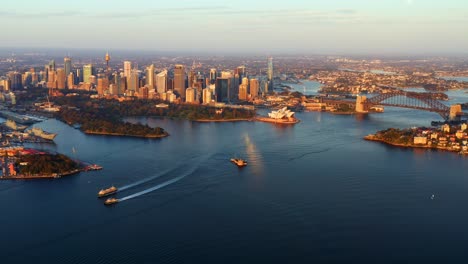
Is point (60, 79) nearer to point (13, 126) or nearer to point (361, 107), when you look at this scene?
point (13, 126)

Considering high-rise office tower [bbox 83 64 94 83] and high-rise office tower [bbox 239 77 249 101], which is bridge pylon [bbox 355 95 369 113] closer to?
high-rise office tower [bbox 239 77 249 101]

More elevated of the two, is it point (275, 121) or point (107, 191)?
point (275, 121)

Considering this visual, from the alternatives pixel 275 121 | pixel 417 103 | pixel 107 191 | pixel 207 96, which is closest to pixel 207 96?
pixel 207 96

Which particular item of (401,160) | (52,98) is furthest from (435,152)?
(52,98)

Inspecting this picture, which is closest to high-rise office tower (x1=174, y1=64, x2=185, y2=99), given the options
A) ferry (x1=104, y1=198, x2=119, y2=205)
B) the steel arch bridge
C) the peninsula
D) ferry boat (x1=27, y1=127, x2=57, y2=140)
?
the steel arch bridge

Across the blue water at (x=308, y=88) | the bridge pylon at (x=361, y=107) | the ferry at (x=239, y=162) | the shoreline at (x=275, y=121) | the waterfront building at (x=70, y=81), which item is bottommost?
the ferry at (x=239, y=162)

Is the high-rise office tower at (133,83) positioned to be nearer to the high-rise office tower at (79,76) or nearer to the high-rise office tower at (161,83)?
the high-rise office tower at (161,83)

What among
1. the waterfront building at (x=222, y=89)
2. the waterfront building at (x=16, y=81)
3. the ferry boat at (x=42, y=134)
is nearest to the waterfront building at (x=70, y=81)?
the waterfront building at (x=16, y=81)

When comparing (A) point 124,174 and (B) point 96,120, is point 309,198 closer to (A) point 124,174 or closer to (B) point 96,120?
(A) point 124,174

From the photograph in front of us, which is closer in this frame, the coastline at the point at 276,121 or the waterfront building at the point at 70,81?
the coastline at the point at 276,121
